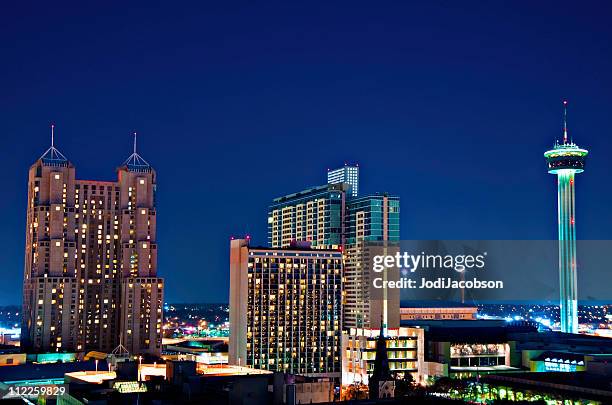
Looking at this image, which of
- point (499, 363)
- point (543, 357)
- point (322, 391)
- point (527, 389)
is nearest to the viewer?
point (322, 391)

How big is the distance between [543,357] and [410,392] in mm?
45695

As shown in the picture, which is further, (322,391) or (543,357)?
(543,357)

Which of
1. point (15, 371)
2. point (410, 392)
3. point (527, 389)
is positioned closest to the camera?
point (527, 389)

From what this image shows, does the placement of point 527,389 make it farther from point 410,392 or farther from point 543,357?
point 543,357

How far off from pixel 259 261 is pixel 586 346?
7329 centimetres

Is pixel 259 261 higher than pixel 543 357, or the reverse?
pixel 259 261

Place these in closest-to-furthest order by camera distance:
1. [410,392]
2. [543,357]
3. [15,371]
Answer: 1. [410,392]
2. [15,371]
3. [543,357]

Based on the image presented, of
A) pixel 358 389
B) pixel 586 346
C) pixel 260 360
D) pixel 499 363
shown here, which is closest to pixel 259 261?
pixel 260 360

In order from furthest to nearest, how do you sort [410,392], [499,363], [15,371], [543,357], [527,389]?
[499,363], [543,357], [15,371], [410,392], [527,389]

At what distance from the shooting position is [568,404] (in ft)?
348

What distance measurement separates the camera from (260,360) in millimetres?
195625

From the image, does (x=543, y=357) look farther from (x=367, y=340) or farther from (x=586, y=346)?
(x=367, y=340)

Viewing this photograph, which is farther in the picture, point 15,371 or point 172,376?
point 15,371

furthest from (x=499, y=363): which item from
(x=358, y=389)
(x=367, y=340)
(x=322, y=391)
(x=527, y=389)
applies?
(x=322, y=391)
